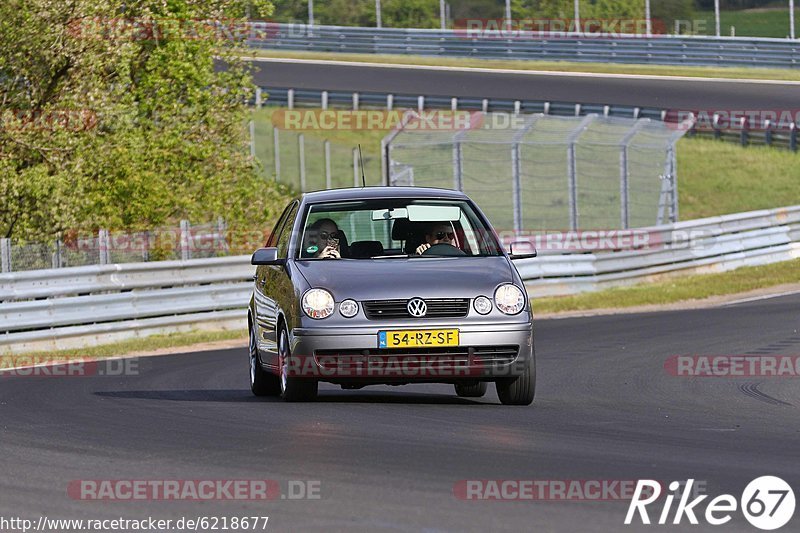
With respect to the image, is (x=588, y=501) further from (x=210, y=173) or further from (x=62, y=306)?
(x=210, y=173)

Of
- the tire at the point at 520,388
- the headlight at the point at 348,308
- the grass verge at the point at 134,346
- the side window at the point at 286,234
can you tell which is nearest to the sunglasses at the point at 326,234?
the side window at the point at 286,234

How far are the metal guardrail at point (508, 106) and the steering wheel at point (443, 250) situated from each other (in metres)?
26.8

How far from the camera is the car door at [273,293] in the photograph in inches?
434

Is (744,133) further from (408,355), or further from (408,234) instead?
(408,355)

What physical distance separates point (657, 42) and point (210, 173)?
22528 mm

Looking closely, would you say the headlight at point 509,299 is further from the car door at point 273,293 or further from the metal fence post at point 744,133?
the metal fence post at point 744,133

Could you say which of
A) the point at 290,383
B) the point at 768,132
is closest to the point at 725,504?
the point at 290,383

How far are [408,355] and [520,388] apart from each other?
970 mm

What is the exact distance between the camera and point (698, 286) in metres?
25.6

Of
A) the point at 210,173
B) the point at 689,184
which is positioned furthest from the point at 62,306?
the point at 689,184

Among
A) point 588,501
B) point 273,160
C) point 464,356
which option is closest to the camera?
point 588,501

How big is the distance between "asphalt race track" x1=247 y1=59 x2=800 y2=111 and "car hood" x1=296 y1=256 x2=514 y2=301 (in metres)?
30.2

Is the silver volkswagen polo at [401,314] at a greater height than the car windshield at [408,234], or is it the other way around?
the car windshield at [408,234]

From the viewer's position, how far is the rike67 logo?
613 centimetres
